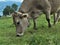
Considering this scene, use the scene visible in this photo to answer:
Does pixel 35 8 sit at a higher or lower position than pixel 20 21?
higher

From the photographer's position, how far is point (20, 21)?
10.1m

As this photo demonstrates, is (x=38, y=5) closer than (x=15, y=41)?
No

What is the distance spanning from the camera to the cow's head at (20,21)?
9.95 m

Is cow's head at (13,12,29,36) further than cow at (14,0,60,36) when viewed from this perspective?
No

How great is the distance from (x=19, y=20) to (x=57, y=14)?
3596 millimetres

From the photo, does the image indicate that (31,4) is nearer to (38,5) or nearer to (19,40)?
(38,5)

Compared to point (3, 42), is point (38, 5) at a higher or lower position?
higher

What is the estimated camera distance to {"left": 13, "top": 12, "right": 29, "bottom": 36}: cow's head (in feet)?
32.7

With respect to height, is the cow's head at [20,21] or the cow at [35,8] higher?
the cow at [35,8]

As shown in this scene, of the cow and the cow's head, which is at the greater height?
the cow

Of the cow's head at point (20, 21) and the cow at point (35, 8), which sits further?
the cow at point (35, 8)

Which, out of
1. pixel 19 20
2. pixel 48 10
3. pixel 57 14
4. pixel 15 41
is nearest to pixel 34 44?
pixel 15 41

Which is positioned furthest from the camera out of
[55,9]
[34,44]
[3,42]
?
[55,9]

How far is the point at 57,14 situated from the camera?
1313cm
